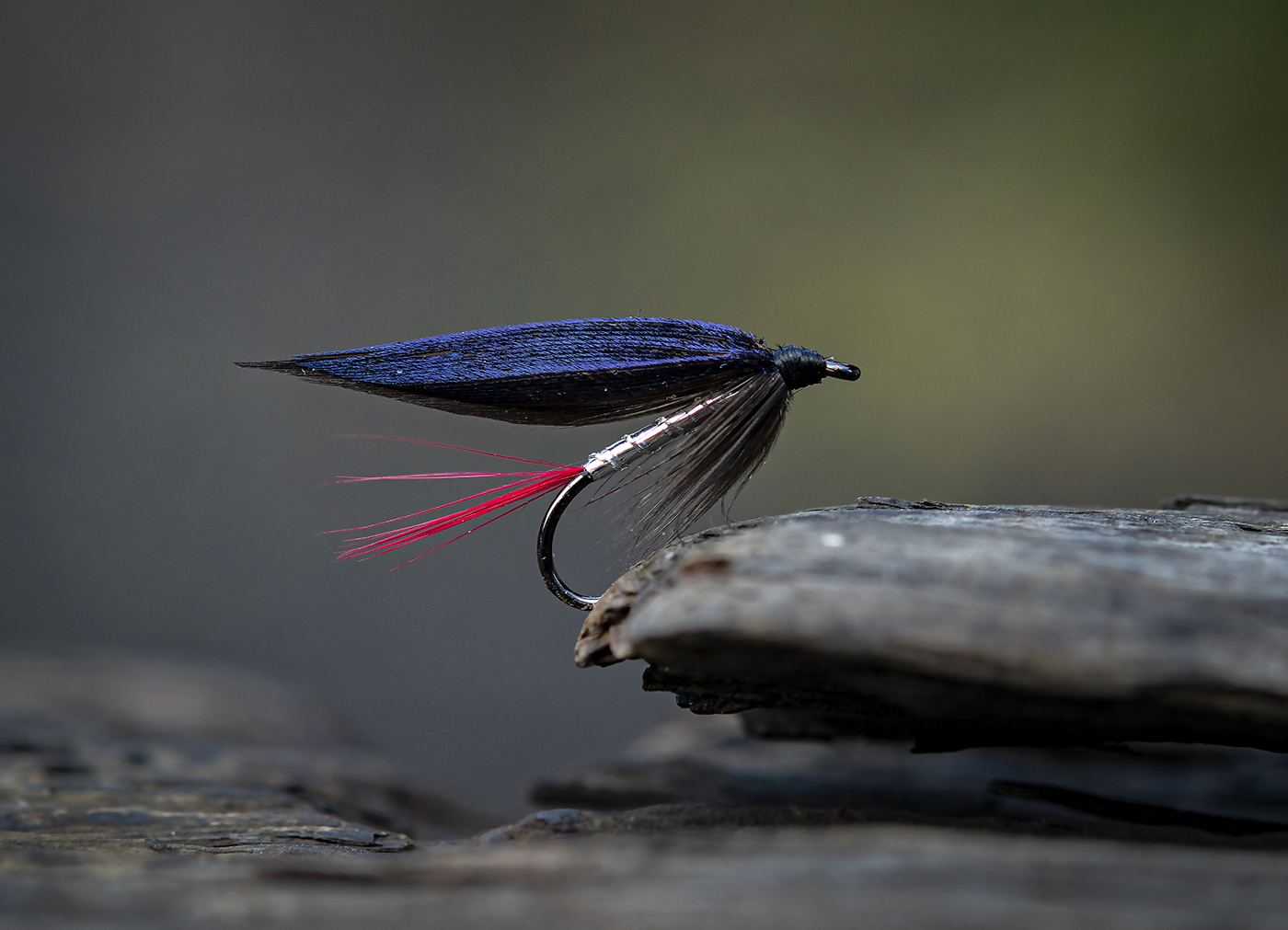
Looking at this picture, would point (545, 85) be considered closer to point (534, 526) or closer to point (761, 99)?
point (761, 99)

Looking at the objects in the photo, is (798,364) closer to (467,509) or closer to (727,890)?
(467,509)

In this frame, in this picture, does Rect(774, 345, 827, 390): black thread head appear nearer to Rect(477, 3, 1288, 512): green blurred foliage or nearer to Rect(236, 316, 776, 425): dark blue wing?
Rect(236, 316, 776, 425): dark blue wing

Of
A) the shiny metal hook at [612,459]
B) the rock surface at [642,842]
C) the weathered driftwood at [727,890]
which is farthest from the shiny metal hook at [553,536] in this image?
the weathered driftwood at [727,890]

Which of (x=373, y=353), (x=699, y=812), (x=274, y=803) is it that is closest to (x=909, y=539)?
(x=699, y=812)

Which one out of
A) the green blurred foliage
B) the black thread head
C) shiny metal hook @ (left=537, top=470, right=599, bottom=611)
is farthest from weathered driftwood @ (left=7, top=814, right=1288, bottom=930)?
the green blurred foliage

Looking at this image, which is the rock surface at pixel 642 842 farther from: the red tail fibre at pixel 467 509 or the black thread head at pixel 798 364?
the black thread head at pixel 798 364

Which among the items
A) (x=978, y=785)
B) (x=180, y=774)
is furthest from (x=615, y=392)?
(x=180, y=774)
